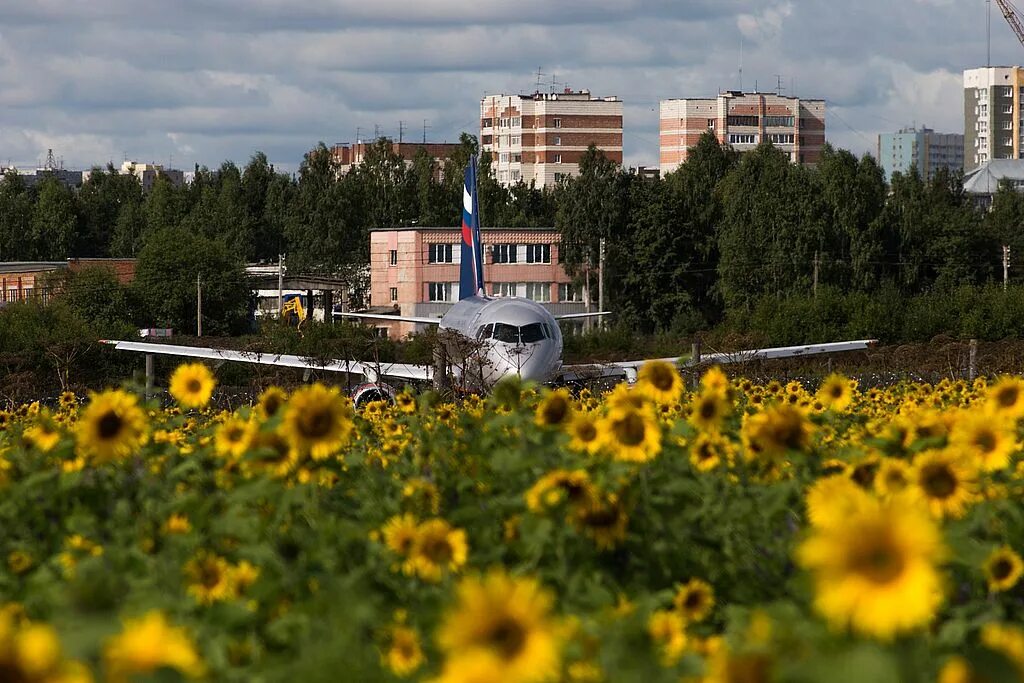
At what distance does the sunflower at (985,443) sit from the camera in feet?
16.4

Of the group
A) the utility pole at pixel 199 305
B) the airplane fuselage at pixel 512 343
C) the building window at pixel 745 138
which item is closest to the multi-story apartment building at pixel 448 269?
the utility pole at pixel 199 305

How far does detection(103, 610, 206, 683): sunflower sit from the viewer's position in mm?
2635

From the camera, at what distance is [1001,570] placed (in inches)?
172

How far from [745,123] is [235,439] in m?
190

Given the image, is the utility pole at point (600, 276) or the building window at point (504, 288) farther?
the building window at point (504, 288)

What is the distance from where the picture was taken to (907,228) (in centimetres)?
9456

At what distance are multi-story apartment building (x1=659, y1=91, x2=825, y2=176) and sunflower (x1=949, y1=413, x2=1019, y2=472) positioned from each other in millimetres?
182841

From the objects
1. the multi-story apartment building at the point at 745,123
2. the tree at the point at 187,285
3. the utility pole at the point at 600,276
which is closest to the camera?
the tree at the point at 187,285

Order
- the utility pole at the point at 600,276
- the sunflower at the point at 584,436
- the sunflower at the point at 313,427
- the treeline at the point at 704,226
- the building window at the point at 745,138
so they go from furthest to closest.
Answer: the building window at the point at 745,138, the utility pole at the point at 600,276, the treeline at the point at 704,226, the sunflower at the point at 584,436, the sunflower at the point at 313,427

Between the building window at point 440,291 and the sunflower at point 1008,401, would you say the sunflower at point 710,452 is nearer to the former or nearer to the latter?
the sunflower at point 1008,401

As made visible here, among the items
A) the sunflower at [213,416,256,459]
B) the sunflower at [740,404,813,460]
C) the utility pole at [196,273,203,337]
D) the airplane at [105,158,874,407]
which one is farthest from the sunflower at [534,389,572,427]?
the utility pole at [196,273,203,337]

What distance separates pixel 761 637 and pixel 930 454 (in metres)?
1.73

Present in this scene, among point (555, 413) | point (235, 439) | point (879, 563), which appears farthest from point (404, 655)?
point (235, 439)

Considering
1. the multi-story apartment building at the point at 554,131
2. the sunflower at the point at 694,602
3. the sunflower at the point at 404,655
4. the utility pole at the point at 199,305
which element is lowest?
the utility pole at the point at 199,305
